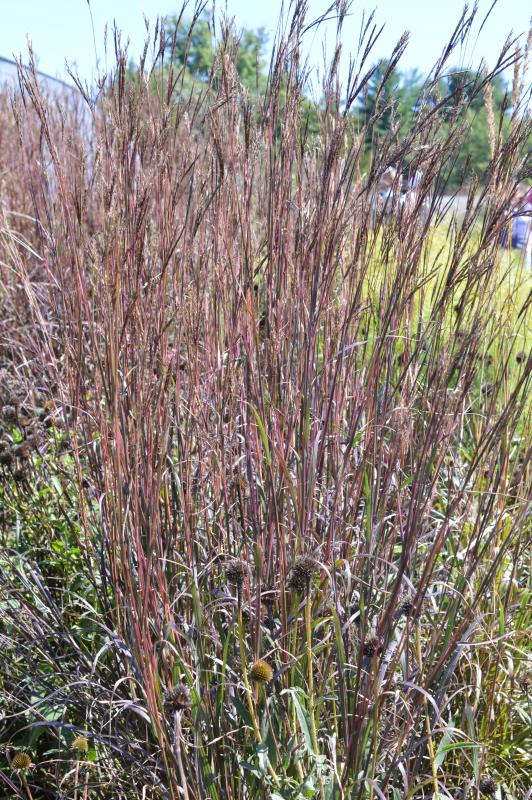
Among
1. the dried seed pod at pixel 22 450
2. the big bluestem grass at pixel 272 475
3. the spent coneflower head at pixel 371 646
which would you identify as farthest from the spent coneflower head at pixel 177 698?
the dried seed pod at pixel 22 450

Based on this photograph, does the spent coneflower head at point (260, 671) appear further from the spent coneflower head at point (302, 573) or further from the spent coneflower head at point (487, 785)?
the spent coneflower head at point (487, 785)

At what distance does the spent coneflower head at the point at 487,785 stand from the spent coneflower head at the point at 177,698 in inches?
30.5

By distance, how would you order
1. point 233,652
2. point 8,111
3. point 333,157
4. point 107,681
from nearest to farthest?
point 333,157 → point 233,652 → point 107,681 → point 8,111

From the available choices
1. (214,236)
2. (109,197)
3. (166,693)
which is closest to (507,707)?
(166,693)

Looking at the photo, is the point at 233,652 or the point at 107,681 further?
the point at 107,681

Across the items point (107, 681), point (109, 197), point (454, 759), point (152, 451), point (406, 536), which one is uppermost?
point (109, 197)

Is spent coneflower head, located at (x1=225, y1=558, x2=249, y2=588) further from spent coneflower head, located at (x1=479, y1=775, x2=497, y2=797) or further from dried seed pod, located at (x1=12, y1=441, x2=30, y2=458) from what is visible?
dried seed pod, located at (x1=12, y1=441, x2=30, y2=458)

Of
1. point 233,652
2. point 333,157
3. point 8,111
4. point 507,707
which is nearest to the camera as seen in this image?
point 333,157

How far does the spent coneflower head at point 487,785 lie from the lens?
71.6 inches

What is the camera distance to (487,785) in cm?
183

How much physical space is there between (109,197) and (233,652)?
97 cm

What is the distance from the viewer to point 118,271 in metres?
1.45

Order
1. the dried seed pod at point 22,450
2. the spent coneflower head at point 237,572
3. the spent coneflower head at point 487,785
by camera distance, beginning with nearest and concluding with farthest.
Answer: the spent coneflower head at point 237,572 → the spent coneflower head at point 487,785 → the dried seed pod at point 22,450

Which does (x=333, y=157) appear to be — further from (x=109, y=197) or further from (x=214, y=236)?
(x=214, y=236)
